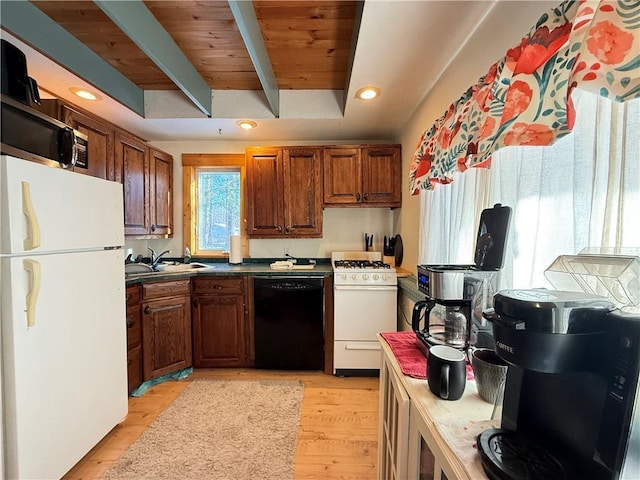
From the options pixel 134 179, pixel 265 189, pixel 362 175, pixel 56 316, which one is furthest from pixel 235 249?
pixel 56 316

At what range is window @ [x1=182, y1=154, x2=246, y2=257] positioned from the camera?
123 inches

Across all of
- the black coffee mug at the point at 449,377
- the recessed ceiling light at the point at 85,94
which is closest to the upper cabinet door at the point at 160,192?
the recessed ceiling light at the point at 85,94

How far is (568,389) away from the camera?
22.9 inches

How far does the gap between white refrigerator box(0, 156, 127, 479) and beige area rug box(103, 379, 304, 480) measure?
1.00 feet

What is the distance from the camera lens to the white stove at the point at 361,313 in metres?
2.40

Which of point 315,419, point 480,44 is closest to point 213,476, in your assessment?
point 315,419

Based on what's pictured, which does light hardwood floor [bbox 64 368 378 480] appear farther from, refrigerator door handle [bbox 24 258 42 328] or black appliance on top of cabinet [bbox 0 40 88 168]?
black appliance on top of cabinet [bbox 0 40 88 168]

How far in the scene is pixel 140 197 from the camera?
248 centimetres

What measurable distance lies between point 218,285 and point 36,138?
155cm

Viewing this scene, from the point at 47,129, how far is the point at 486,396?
221 centimetres

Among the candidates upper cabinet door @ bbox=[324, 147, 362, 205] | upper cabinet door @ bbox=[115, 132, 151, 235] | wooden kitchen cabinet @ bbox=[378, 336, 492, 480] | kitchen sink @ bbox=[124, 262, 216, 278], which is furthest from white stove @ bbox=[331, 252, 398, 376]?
upper cabinet door @ bbox=[115, 132, 151, 235]

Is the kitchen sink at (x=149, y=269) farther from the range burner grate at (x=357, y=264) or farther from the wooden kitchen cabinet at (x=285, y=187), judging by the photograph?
the range burner grate at (x=357, y=264)

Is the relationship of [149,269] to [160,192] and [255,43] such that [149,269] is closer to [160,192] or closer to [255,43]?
[160,192]

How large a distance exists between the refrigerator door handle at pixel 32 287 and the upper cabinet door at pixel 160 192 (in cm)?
146
